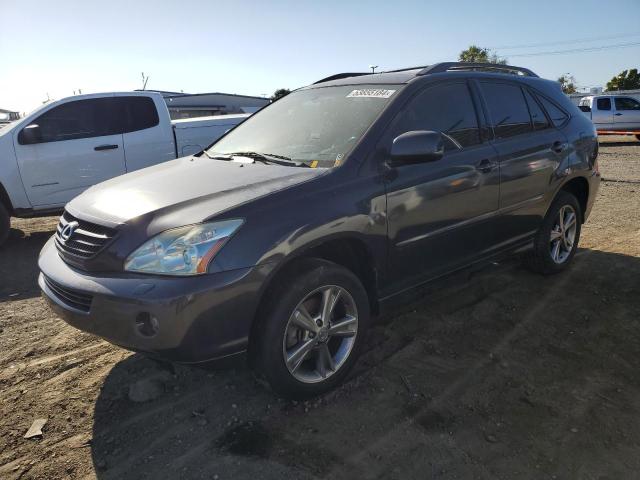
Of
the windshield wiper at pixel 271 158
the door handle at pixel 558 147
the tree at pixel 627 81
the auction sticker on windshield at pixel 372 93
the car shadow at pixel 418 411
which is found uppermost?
the tree at pixel 627 81

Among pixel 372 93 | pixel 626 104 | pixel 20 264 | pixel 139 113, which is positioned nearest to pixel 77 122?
pixel 139 113

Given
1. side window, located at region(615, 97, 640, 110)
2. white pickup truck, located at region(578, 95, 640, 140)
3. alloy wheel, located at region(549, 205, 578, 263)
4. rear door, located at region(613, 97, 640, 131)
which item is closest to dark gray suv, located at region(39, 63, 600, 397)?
alloy wheel, located at region(549, 205, 578, 263)

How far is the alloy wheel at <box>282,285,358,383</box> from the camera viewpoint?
2.65m

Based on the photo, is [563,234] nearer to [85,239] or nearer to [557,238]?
[557,238]

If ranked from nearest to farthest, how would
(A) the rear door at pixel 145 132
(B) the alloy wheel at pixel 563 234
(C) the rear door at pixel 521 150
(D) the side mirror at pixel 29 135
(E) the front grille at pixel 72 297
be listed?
(E) the front grille at pixel 72 297 → (C) the rear door at pixel 521 150 → (B) the alloy wheel at pixel 563 234 → (D) the side mirror at pixel 29 135 → (A) the rear door at pixel 145 132

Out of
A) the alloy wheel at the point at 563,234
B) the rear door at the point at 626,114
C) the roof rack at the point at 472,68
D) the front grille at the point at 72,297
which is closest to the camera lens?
the front grille at the point at 72,297

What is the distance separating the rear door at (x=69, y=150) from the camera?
253 inches

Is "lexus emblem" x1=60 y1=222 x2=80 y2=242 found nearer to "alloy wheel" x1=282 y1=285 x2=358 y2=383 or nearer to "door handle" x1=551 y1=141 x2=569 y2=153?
"alloy wheel" x1=282 y1=285 x2=358 y2=383

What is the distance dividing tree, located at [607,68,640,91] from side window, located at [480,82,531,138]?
5775 centimetres

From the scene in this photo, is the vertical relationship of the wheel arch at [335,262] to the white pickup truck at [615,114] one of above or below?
below

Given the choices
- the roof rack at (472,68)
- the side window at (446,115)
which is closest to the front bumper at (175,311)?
the side window at (446,115)

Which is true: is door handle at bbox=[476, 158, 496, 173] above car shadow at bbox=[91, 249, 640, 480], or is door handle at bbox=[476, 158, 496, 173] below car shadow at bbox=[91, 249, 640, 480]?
above

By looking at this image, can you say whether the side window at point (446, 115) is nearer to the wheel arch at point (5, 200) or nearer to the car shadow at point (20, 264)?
the car shadow at point (20, 264)

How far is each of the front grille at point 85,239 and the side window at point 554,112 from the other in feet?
12.5
